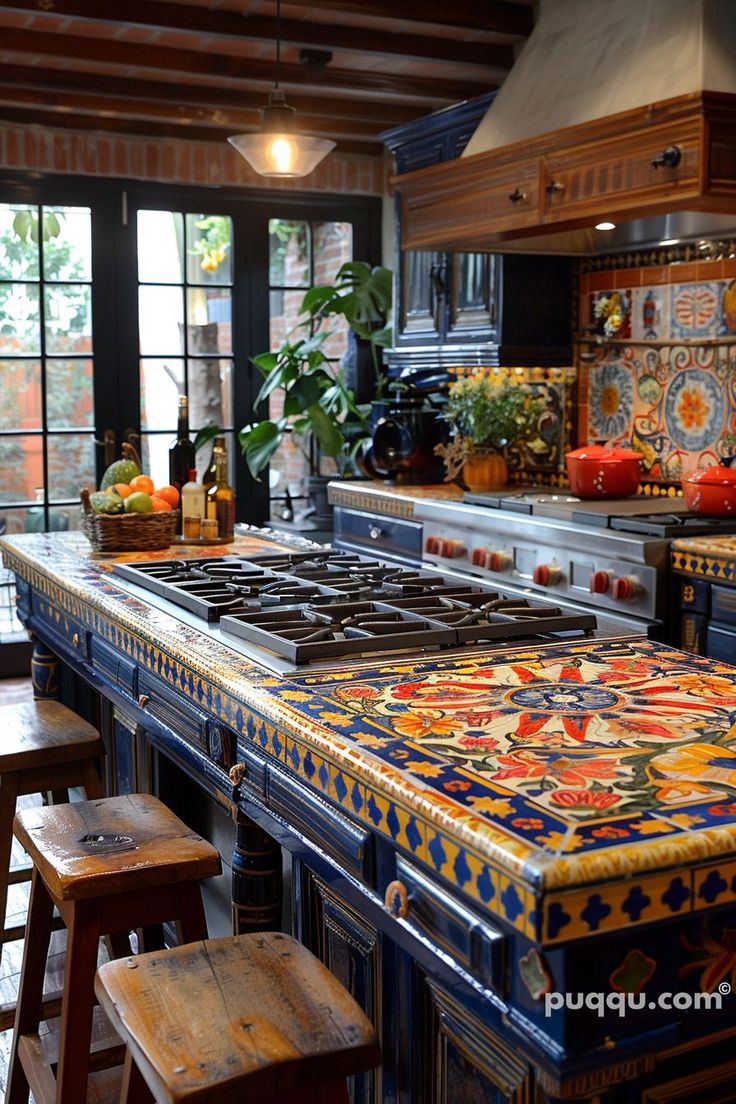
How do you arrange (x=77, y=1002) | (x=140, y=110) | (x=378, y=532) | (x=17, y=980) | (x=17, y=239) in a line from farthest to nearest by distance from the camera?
(x=17, y=239)
(x=140, y=110)
(x=378, y=532)
(x=17, y=980)
(x=77, y=1002)

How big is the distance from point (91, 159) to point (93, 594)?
3934mm

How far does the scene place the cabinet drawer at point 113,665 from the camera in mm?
2719

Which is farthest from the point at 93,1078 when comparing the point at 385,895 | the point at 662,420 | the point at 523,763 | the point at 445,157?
the point at 445,157

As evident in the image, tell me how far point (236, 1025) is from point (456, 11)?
4.28m

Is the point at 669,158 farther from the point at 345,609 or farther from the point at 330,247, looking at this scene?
the point at 330,247

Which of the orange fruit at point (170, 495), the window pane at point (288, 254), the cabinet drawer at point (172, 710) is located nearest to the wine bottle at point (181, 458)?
the orange fruit at point (170, 495)

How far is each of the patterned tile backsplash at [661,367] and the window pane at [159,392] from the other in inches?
91.8

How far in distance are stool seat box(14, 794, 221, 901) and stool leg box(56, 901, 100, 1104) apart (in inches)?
2.1

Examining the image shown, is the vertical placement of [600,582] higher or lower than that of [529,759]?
lower

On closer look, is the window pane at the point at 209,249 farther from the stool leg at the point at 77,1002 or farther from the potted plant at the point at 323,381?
the stool leg at the point at 77,1002

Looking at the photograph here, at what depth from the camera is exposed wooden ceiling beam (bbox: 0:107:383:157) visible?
236 inches

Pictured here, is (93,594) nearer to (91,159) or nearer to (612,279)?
(612,279)

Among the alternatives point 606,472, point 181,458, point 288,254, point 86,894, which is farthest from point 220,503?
point 288,254

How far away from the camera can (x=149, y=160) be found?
248 inches
